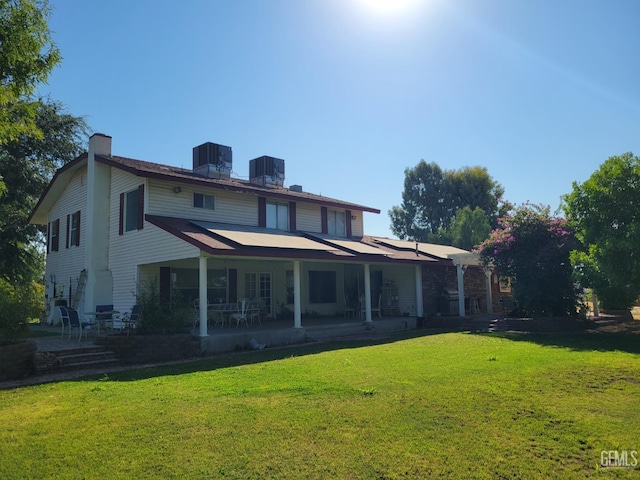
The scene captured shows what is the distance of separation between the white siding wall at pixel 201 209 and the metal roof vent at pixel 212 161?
2049 mm

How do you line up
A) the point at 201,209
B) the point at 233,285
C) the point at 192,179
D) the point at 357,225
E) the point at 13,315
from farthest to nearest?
the point at 357,225, the point at 233,285, the point at 201,209, the point at 192,179, the point at 13,315

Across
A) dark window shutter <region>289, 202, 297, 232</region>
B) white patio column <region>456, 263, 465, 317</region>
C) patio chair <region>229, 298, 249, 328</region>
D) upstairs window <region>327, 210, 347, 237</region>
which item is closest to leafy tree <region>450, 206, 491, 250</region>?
white patio column <region>456, 263, 465, 317</region>

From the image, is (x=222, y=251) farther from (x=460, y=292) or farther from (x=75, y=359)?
(x=460, y=292)

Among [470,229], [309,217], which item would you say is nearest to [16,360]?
[309,217]

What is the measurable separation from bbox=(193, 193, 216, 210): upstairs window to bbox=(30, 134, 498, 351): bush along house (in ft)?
0.13

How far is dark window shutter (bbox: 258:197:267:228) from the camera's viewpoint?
58.4ft

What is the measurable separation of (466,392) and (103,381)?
6.33m

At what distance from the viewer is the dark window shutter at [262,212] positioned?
58.4 ft

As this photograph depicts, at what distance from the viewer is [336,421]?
555cm

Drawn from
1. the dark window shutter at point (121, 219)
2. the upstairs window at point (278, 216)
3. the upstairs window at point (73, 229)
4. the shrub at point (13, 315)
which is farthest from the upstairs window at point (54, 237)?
the shrub at point (13, 315)

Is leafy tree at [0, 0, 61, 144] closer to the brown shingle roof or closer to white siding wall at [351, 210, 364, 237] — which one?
the brown shingle roof

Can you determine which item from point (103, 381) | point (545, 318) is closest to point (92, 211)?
point (103, 381)

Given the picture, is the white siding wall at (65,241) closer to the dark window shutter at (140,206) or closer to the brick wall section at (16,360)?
the dark window shutter at (140,206)

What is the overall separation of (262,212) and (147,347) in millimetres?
7789
